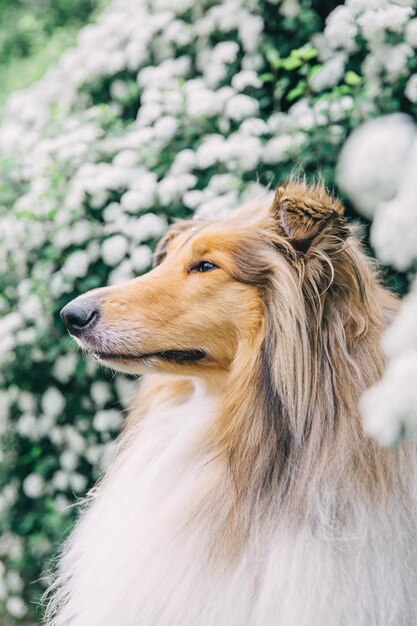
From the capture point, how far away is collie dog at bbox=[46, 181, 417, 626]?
2162 millimetres

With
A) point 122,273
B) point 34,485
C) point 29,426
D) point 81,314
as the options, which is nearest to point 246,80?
point 122,273

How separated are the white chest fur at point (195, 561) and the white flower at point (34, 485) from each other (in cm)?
123

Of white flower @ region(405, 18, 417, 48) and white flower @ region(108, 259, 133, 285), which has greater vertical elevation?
white flower @ region(405, 18, 417, 48)

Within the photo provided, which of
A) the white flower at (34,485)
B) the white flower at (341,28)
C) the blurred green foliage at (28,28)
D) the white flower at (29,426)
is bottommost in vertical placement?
the white flower at (34,485)

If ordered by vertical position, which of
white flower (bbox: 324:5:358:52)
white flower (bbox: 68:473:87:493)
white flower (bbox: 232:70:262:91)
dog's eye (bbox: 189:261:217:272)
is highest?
white flower (bbox: 324:5:358:52)

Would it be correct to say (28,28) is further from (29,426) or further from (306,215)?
(306,215)

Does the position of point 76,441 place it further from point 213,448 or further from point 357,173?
point 357,173

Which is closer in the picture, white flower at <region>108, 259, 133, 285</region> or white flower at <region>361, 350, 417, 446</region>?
white flower at <region>361, 350, 417, 446</region>

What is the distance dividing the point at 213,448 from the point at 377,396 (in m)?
1.39

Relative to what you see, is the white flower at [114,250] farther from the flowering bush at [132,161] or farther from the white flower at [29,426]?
the white flower at [29,426]

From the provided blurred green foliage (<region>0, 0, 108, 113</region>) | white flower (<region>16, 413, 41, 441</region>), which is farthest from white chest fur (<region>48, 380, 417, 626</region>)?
blurred green foliage (<region>0, 0, 108, 113</region>)

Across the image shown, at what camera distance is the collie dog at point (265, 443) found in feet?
7.09

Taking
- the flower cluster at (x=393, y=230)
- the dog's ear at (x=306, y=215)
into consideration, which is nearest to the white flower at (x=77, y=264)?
the dog's ear at (x=306, y=215)

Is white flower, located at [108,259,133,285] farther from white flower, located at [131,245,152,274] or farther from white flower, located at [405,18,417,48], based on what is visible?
white flower, located at [405,18,417,48]
